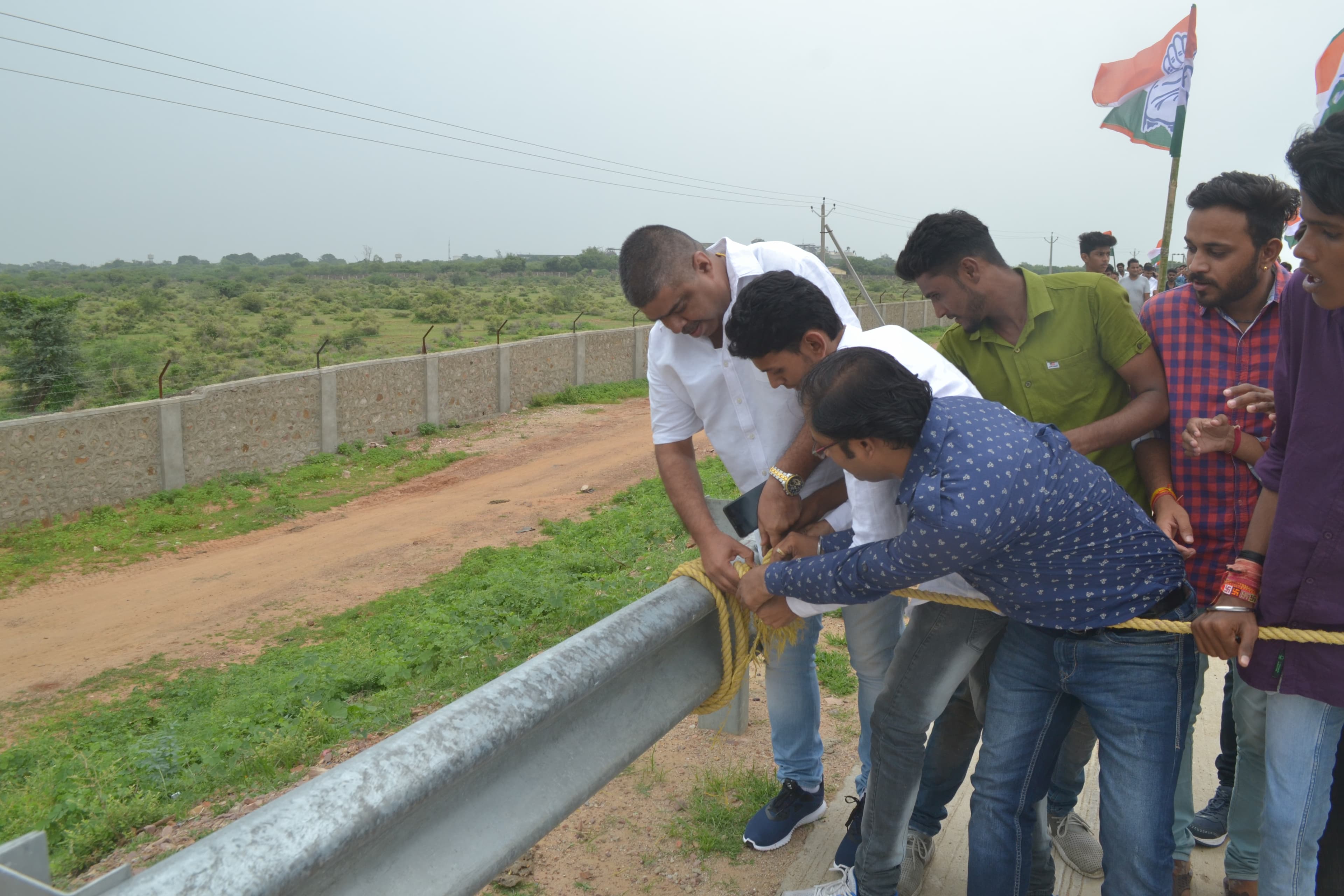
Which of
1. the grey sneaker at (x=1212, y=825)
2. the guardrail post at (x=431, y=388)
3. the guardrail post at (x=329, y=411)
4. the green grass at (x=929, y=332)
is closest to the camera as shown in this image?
the grey sneaker at (x=1212, y=825)

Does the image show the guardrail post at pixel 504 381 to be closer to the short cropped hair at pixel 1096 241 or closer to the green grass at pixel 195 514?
the green grass at pixel 195 514

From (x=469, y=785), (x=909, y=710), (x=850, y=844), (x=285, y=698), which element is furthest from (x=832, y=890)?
(x=285, y=698)

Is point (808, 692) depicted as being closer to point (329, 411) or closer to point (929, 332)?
point (329, 411)

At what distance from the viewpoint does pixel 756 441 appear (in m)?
2.96

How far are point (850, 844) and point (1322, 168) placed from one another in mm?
2109

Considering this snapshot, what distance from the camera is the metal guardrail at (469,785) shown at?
1.10 m

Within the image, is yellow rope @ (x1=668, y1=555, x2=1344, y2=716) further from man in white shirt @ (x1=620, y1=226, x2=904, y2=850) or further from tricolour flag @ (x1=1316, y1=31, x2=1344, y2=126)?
tricolour flag @ (x1=1316, y1=31, x2=1344, y2=126)

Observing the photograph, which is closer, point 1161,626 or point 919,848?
point 1161,626

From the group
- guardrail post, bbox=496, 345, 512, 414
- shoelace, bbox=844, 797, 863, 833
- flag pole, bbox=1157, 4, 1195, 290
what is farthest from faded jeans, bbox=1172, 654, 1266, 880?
guardrail post, bbox=496, 345, 512, 414

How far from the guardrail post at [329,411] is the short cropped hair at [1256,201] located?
496 inches

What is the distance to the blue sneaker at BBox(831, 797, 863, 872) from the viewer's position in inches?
109

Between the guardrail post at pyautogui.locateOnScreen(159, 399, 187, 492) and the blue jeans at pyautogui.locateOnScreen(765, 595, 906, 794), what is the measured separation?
1056 cm

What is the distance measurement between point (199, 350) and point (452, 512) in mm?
14006

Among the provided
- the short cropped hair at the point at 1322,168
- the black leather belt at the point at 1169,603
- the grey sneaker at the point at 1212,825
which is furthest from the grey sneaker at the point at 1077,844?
the short cropped hair at the point at 1322,168
